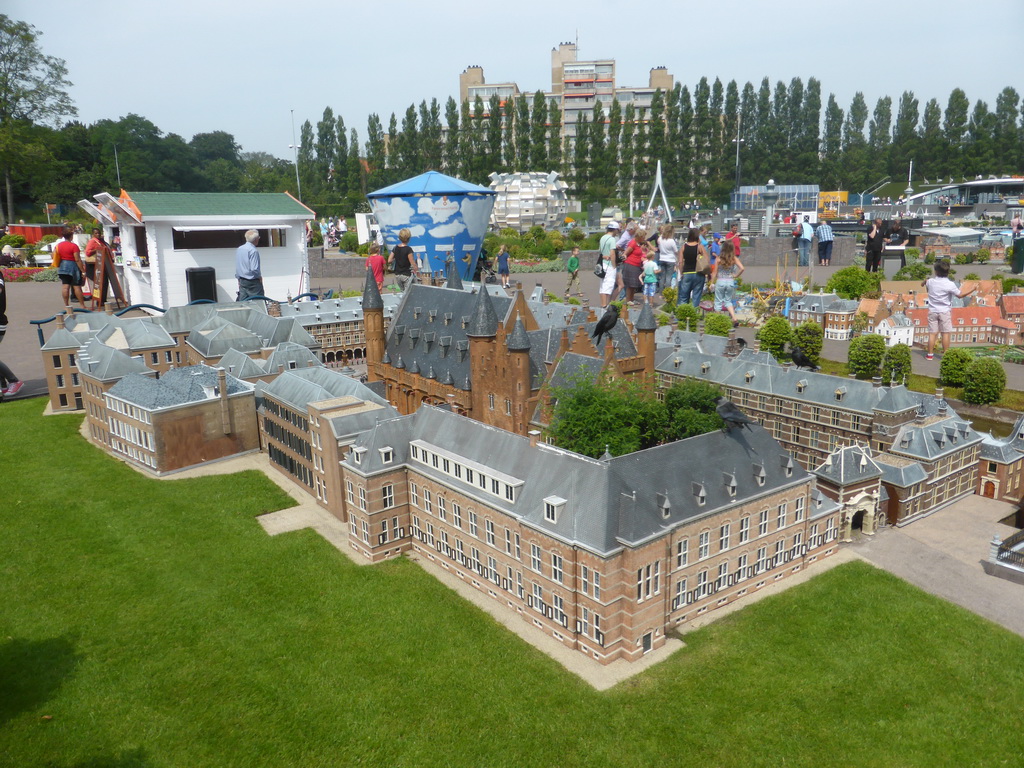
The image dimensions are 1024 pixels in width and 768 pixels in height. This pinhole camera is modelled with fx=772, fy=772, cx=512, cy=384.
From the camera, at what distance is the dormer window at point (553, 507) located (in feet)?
120

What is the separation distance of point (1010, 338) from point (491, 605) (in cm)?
6655

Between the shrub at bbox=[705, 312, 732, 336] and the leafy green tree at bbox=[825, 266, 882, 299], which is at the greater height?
the leafy green tree at bbox=[825, 266, 882, 299]

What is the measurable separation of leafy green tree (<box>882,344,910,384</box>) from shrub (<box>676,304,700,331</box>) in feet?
62.8

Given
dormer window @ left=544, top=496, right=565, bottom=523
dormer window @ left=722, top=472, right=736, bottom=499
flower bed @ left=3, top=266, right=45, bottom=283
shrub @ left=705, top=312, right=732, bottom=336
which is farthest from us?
flower bed @ left=3, top=266, right=45, bottom=283

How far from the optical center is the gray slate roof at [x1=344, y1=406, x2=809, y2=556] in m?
35.9

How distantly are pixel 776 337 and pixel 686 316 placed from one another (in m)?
9.84

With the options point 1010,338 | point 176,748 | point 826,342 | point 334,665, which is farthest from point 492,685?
point 1010,338

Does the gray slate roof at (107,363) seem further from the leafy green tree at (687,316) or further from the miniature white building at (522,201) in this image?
the miniature white building at (522,201)

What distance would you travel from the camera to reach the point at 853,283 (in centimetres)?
9219

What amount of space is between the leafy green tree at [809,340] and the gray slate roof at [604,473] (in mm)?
31704

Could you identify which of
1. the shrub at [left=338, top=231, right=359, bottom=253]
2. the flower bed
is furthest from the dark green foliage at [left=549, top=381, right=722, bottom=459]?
the flower bed

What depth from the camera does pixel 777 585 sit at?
142 feet

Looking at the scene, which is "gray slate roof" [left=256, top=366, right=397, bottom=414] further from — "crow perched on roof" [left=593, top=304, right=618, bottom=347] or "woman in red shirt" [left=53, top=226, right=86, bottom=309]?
"woman in red shirt" [left=53, top=226, right=86, bottom=309]

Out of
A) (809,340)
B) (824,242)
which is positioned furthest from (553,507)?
(824,242)
